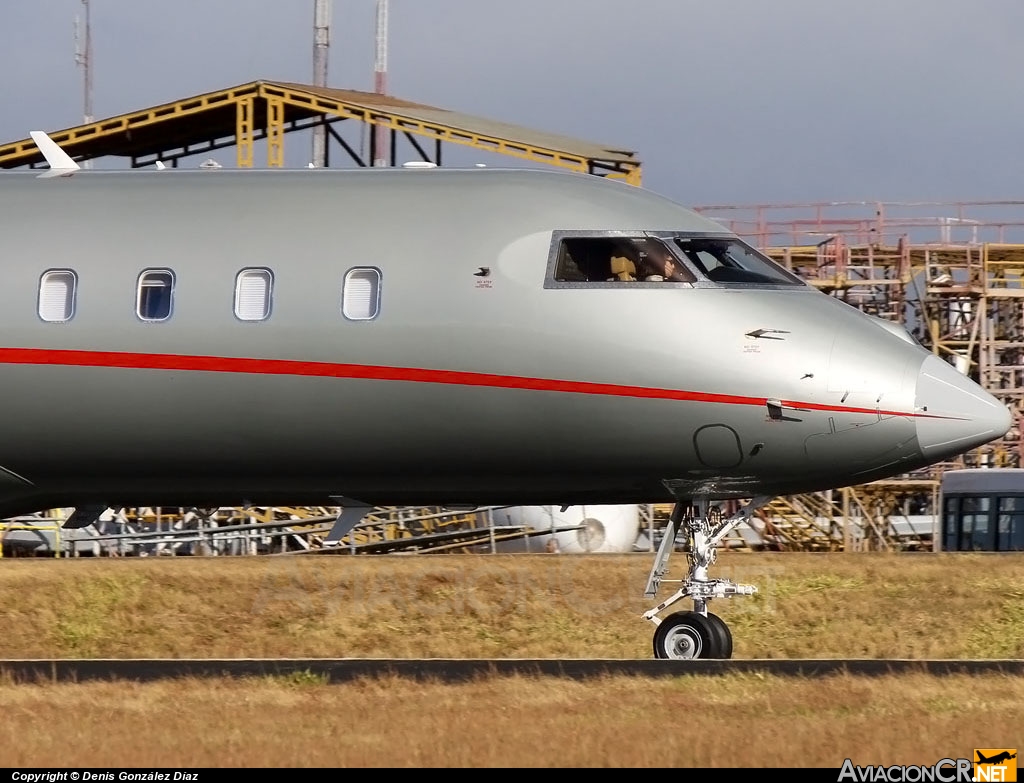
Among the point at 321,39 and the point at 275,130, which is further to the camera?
the point at 321,39

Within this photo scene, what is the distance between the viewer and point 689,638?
64.8 ft

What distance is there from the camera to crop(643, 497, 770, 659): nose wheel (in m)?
19.6

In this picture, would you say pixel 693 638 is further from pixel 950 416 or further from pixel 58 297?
pixel 58 297

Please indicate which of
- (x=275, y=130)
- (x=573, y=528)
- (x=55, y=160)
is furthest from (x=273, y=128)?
(x=55, y=160)

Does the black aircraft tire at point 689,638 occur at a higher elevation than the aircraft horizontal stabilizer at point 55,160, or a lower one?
lower

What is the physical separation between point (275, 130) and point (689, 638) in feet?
101

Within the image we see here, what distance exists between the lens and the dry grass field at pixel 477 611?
28094mm

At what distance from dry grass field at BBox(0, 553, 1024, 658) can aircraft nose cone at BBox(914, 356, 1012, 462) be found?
29.2ft

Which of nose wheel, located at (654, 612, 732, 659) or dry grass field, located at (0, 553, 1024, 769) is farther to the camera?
nose wheel, located at (654, 612, 732, 659)

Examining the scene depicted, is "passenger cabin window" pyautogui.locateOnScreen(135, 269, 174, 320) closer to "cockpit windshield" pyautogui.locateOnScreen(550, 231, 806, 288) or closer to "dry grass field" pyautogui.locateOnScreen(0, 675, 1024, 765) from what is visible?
"dry grass field" pyautogui.locateOnScreen(0, 675, 1024, 765)

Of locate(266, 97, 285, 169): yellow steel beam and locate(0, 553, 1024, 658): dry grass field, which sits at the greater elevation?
locate(266, 97, 285, 169): yellow steel beam

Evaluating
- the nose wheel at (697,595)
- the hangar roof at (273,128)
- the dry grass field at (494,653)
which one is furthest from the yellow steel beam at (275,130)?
the nose wheel at (697,595)

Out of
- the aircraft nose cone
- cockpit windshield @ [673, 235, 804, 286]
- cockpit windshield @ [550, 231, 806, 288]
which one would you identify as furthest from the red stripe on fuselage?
cockpit windshield @ [673, 235, 804, 286]

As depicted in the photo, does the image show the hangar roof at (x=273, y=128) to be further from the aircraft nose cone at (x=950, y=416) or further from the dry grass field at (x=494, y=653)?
the aircraft nose cone at (x=950, y=416)
